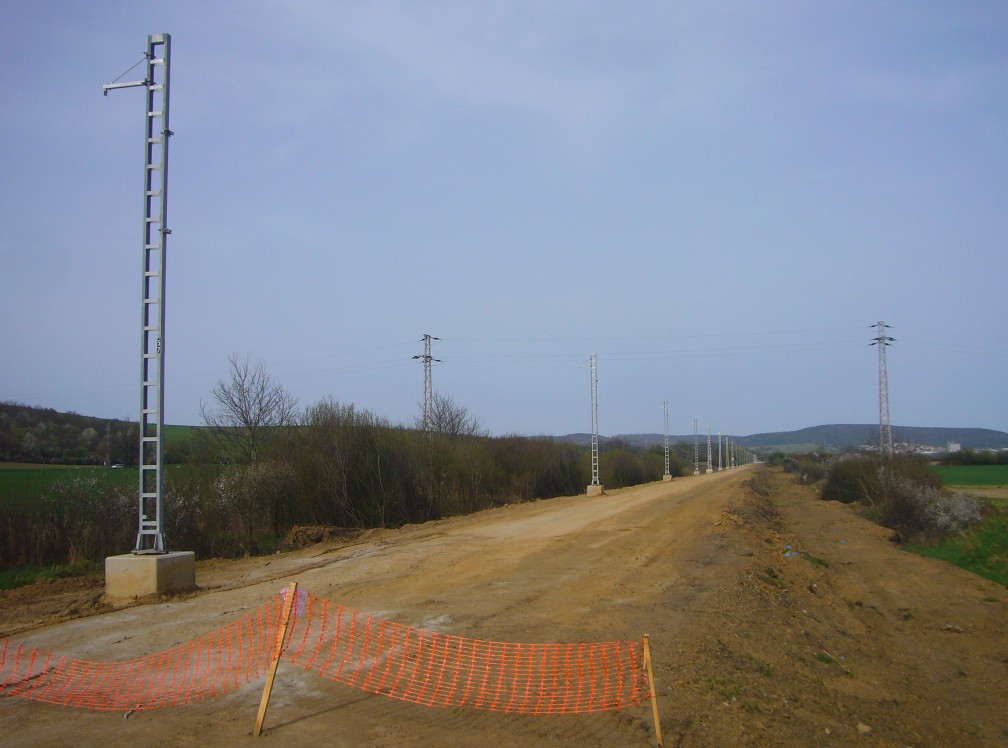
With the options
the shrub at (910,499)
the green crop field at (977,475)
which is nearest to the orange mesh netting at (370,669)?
the shrub at (910,499)

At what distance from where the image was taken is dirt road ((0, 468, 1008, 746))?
6371mm

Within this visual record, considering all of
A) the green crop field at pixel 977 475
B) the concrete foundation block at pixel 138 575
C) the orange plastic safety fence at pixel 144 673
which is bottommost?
the green crop field at pixel 977 475

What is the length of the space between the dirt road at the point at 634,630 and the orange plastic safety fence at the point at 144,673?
10.4 inches

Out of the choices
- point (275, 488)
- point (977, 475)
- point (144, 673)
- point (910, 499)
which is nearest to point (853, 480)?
point (910, 499)

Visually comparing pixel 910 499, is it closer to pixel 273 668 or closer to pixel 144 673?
pixel 144 673

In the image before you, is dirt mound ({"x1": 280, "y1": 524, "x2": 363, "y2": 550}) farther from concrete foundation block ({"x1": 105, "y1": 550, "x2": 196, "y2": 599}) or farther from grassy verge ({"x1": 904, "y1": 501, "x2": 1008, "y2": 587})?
grassy verge ({"x1": 904, "y1": 501, "x2": 1008, "y2": 587})

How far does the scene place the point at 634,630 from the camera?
32.9ft

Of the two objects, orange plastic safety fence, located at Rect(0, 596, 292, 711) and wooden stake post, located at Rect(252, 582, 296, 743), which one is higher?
wooden stake post, located at Rect(252, 582, 296, 743)

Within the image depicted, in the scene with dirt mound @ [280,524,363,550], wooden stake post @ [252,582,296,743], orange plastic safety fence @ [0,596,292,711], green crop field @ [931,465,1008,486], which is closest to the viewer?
wooden stake post @ [252,582,296,743]

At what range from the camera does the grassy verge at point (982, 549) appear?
69.1 ft

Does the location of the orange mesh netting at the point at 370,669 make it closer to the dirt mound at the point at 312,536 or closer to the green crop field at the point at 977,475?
the dirt mound at the point at 312,536

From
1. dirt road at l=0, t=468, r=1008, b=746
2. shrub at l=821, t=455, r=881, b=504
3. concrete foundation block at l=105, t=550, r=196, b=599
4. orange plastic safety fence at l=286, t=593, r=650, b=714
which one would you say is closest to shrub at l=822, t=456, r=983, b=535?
shrub at l=821, t=455, r=881, b=504

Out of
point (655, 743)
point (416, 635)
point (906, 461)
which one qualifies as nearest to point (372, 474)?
point (416, 635)

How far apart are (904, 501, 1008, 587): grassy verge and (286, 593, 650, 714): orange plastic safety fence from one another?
16.4 m
